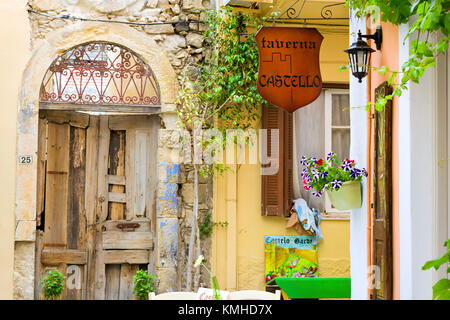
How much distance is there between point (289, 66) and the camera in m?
5.97

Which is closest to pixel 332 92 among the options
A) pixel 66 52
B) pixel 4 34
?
pixel 66 52

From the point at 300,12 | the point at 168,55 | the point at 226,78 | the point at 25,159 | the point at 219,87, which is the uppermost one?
the point at 300,12

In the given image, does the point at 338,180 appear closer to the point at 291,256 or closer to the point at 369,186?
the point at 369,186

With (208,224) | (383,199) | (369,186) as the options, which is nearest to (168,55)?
(208,224)

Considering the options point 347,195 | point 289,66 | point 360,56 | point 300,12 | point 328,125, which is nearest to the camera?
point 360,56

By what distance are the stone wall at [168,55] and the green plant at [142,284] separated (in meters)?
0.13

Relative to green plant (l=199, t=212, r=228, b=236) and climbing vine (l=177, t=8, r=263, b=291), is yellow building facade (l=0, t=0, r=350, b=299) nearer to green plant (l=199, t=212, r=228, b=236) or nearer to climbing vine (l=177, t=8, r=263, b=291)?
A: green plant (l=199, t=212, r=228, b=236)

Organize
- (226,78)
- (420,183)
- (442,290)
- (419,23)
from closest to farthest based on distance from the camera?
(442,290)
(419,23)
(420,183)
(226,78)

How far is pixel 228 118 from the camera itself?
8.16 m

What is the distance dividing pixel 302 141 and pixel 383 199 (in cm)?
392

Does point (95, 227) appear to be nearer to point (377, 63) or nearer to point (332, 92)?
point (332, 92)

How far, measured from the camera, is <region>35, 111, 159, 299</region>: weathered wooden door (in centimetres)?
823

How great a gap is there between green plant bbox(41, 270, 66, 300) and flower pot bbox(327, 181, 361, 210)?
4.11 metres

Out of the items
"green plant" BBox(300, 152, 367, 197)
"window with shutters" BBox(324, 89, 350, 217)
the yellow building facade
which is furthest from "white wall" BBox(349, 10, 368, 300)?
"window with shutters" BBox(324, 89, 350, 217)
